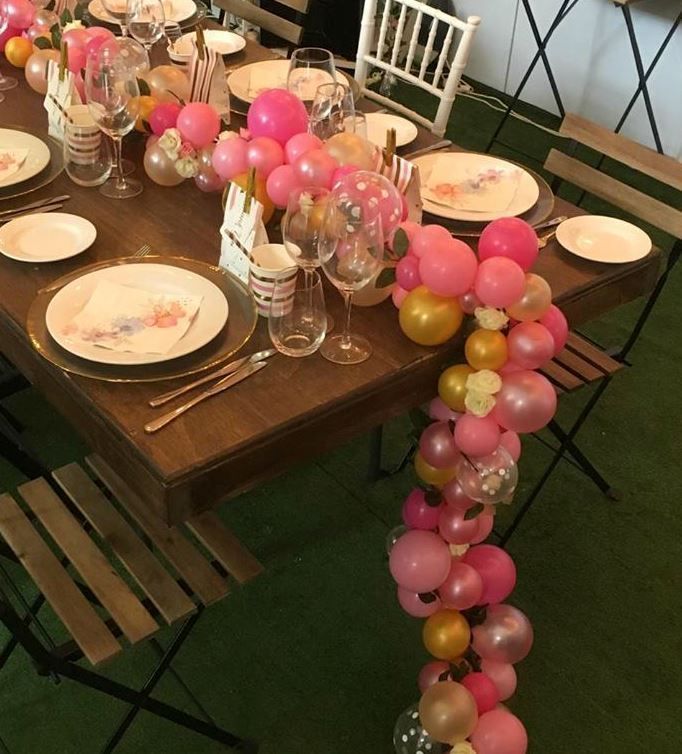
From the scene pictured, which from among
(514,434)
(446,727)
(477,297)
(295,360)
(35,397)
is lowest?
(35,397)

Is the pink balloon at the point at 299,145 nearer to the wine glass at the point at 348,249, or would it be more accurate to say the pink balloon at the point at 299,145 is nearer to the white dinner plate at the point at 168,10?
the wine glass at the point at 348,249

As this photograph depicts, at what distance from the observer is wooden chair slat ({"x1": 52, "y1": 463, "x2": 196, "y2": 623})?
1.30 m

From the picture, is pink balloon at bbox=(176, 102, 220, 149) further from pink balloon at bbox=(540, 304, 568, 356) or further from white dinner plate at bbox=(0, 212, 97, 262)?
pink balloon at bbox=(540, 304, 568, 356)

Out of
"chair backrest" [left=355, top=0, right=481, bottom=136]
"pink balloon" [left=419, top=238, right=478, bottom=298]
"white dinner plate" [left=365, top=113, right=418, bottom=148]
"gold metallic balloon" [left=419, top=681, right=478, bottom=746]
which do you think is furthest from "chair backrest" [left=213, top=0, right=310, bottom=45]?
"gold metallic balloon" [left=419, top=681, right=478, bottom=746]

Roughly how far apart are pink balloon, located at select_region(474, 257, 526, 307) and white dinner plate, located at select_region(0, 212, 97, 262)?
634mm

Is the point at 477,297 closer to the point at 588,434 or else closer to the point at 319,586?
the point at 319,586

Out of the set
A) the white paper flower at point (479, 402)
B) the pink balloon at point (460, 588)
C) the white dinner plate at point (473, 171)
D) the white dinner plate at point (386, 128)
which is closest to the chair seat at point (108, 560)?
the pink balloon at point (460, 588)

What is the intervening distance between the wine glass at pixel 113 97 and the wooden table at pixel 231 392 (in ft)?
0.30

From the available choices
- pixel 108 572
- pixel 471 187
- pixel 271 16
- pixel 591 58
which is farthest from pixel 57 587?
pixel 591 58

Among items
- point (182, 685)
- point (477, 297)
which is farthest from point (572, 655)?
point (477, 297)

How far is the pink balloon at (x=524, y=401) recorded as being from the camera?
1238mm

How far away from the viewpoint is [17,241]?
1.39m

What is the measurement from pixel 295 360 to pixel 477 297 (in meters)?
0.28

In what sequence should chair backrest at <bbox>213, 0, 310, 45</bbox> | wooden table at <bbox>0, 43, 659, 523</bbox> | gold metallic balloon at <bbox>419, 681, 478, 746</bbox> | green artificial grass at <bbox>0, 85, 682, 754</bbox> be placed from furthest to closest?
chair backrest at <bbox>213, 0, 310, 45</bbox>, green artificial grass at <bbox>0, 85, 682, 754</bbox>, gold metallic balloon at <bbox>419, 681, 478, 746</bbox>, wooden table at <bbox>0, 43, 659, 523</bbox>
